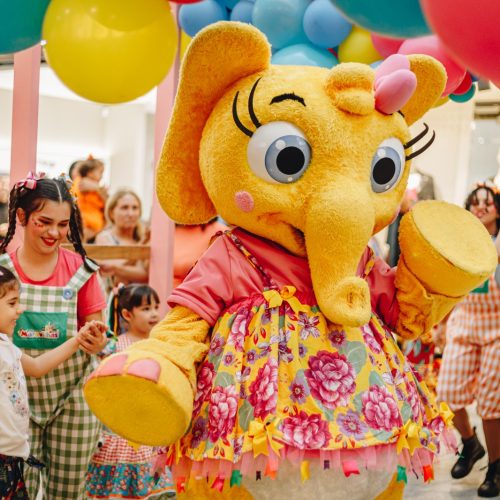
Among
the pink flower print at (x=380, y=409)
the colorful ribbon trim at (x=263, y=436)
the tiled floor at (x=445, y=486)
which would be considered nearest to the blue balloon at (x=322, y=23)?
the pink flower print at (x=380, y=409)

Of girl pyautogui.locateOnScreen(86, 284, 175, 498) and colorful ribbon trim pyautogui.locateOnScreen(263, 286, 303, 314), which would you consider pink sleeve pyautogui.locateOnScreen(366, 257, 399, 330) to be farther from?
girl pyautogui.locateOnScreen(86, 284, 175, 498)

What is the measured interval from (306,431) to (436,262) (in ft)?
1.60

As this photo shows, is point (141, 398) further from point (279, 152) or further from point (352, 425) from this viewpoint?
point (279, 152)

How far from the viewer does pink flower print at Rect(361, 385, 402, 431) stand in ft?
5.12

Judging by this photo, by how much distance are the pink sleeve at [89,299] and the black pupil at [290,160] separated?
82 centimetres

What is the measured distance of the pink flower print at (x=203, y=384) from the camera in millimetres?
1608

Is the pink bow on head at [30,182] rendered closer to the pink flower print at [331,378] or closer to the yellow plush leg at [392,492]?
the pink flower print at [331,378]

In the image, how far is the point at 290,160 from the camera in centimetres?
162

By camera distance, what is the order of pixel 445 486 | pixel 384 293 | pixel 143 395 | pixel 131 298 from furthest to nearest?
pixel 445 486 → pixel 131 298 → pixel 384 293 → pixel 143 395

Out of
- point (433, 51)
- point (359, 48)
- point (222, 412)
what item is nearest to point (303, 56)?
point (359, 48)

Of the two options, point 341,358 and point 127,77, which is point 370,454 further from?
point 127,77

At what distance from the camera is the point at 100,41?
198 cm

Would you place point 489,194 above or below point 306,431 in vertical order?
above

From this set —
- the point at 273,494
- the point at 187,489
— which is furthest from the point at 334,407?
the point at 187,489
